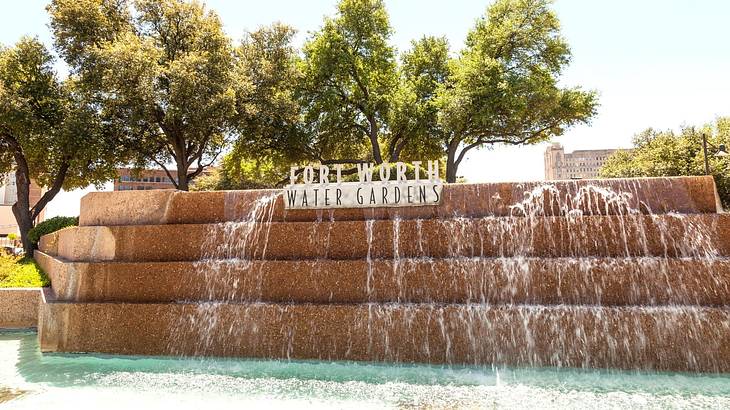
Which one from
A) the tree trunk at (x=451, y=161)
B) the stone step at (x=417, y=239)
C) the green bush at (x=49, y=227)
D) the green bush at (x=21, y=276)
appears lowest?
the green bush at (x=21, y=276)

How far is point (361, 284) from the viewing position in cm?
965

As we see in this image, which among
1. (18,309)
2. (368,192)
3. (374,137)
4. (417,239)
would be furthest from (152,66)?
(417,239)

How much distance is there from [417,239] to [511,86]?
A: 19.5m

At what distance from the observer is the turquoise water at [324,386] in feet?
21.4

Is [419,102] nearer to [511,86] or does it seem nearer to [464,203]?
[511,86]

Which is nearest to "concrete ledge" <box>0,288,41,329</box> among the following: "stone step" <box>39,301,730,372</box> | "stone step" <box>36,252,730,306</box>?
"stone step" <box>36,252,730,306</box>

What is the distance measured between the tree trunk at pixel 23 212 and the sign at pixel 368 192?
1708cm

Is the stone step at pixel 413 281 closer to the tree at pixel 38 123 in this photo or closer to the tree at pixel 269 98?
the tree at pixel 38 123

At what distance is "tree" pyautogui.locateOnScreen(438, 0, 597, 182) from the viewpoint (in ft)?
86.6

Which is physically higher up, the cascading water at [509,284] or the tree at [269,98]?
the tree at [269,98]

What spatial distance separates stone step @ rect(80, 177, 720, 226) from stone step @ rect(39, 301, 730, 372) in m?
2.19

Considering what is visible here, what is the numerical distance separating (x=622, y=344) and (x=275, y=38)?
89.0 ft

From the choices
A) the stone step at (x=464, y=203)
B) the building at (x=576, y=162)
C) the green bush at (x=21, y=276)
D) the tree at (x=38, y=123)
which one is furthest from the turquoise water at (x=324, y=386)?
the building at (x=576, y=162)

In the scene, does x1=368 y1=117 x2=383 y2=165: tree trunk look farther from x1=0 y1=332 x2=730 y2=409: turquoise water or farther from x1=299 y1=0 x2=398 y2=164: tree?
x1=0 y1=332 x2=730 y2=409: turquoise water
